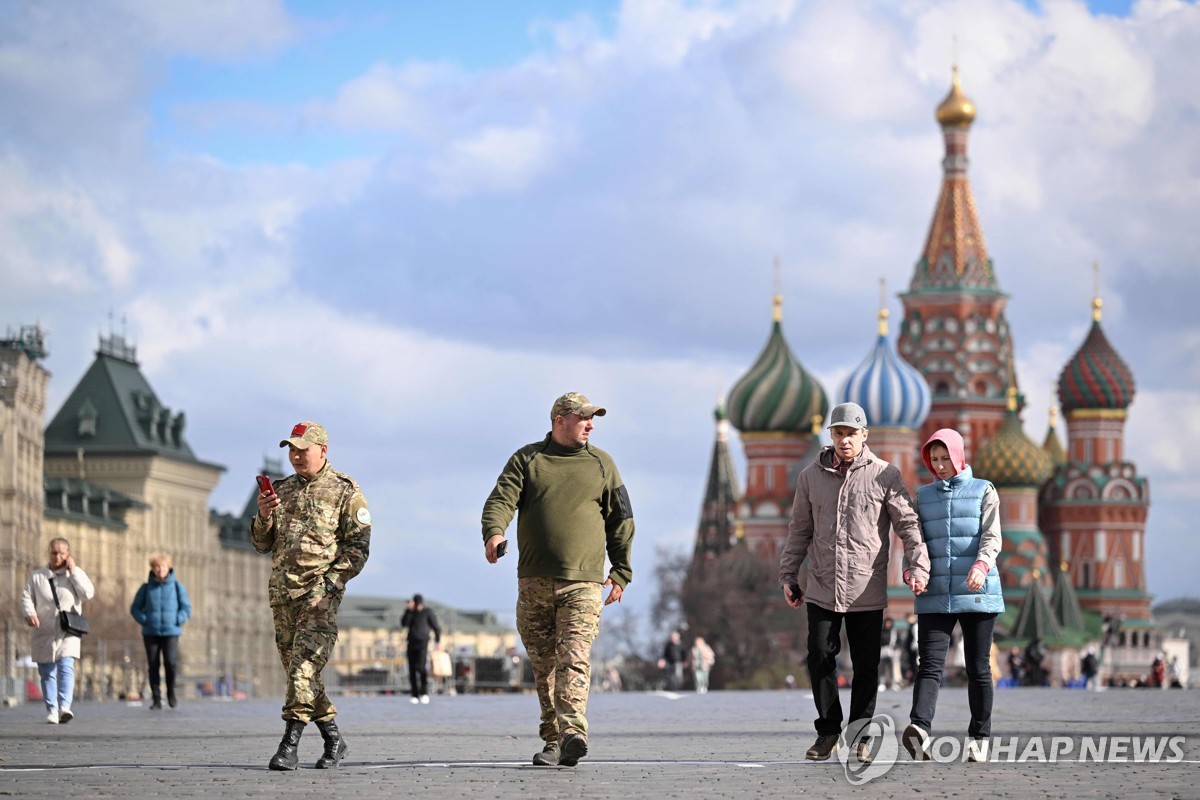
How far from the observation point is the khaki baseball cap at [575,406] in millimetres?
13188

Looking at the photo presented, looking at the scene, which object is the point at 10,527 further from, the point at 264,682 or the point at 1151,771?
the point at 1151,771

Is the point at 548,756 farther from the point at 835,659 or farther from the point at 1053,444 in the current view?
the point at 1053,444

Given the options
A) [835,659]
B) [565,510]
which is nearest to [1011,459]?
[835,659]

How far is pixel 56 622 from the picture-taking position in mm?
20000

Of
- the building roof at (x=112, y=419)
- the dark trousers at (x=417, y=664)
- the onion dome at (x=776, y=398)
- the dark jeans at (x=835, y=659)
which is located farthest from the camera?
the onion dome at (x=776, y=398)

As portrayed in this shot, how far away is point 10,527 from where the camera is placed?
273 ft

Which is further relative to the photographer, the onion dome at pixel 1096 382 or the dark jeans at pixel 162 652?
the onion dome at pixel 1096 382

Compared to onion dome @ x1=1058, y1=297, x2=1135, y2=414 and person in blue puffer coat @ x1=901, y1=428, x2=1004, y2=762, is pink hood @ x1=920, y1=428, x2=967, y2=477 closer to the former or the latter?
person in blue puffer coat @ x1=901, y1=428, x2=1004, y2=762

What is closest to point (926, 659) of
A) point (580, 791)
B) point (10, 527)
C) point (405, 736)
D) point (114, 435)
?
point (580, 791)

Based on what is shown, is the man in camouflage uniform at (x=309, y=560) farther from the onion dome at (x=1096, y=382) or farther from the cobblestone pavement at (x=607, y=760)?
the onion dome at (x=1096, y=382)

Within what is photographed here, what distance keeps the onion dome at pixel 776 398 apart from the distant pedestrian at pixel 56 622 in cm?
11004

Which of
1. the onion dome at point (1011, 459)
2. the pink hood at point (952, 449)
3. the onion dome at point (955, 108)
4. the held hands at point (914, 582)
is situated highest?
the onion dome at point (955, 108)

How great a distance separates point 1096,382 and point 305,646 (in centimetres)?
12295

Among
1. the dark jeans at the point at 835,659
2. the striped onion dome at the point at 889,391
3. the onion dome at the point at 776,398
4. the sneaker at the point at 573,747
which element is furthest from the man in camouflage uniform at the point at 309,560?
the onion dome at the point at 776,398
